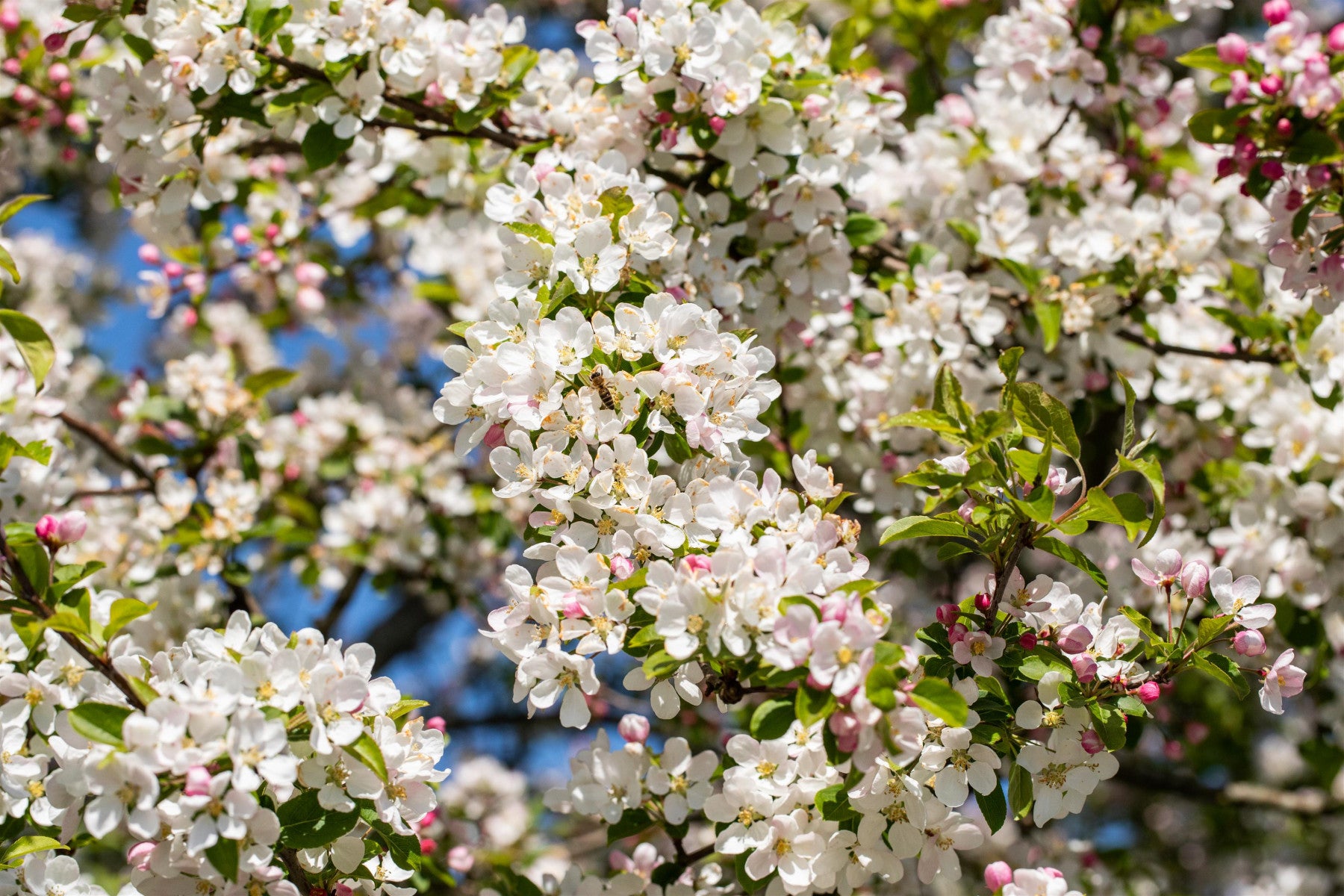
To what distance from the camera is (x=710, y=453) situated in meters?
1.99

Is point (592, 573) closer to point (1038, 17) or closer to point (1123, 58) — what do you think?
point (1038, 17)

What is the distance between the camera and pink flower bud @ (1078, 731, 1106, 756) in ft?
6.15

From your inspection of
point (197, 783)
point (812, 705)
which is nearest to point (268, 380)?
point (197, 783)

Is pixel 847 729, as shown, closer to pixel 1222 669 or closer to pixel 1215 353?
pixel 1222 669

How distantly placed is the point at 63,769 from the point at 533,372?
104 cm

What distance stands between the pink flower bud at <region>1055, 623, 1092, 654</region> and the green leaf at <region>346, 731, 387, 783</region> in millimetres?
1167

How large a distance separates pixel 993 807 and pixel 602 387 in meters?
1.01

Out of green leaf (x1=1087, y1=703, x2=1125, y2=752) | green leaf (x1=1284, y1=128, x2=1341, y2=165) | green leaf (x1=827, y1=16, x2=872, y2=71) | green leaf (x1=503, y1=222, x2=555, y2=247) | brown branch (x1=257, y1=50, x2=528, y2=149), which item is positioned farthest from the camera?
green leaf (x1=827, y1=16, x2=872, y2=71)

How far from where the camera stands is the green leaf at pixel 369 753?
68.2 inches

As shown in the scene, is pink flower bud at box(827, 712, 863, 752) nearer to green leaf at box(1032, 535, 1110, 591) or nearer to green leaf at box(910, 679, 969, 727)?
green leaf at box(910, 679, 969, 727)

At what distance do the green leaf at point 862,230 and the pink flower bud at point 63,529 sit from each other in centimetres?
192

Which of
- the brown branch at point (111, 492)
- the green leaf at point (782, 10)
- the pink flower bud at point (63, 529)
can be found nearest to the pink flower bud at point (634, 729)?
the pink flower bud at point (63, 529)

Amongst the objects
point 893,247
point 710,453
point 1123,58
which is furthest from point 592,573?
point 1123,58

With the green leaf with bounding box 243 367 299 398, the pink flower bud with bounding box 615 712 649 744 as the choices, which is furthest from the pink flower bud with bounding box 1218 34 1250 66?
the green leaf with bounding box 243 367 299 398
